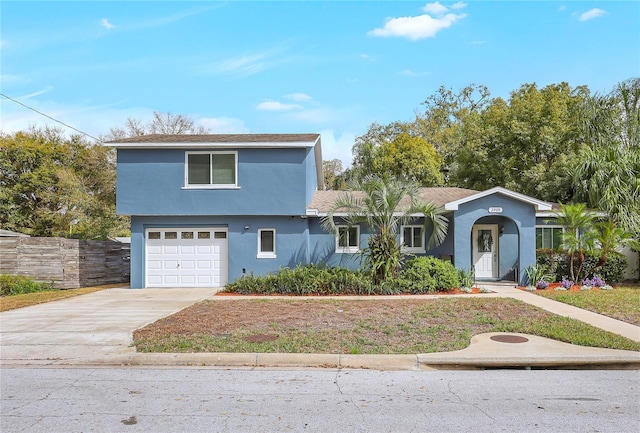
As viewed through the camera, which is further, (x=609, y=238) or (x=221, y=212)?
(x=221, y=212)

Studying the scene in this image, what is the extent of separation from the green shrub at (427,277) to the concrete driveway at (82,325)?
6.06 metres

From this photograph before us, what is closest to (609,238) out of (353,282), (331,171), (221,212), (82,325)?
(353,282)

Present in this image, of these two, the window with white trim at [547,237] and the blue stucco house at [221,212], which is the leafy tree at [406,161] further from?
the blue stucco house at [221,212]

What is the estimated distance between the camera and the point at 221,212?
54.6 ft

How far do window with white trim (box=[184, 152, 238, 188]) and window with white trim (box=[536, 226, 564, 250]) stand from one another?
37.9ft

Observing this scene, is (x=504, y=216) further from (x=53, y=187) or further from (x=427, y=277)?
(x=53, y=187)

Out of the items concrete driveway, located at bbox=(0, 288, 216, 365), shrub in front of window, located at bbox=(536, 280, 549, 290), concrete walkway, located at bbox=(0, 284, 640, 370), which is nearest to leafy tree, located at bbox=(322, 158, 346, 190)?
shrub in front of window, located at bbox=(536, 280, 549, 290)

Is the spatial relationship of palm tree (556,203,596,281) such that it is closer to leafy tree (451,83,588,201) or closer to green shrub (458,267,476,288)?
green shrub (458,267,476,288)

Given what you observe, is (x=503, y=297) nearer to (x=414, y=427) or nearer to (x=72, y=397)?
(x=414, y=427)

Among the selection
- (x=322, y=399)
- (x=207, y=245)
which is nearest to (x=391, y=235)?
(x=207, y=245)

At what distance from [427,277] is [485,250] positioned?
4615 mm

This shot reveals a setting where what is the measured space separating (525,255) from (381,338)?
9.84 m

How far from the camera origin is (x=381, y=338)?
8.22 meters

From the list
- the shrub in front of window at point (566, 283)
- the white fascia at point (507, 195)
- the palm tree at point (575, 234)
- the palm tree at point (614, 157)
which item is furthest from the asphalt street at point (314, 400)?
the palm tree at point (614, 157)
